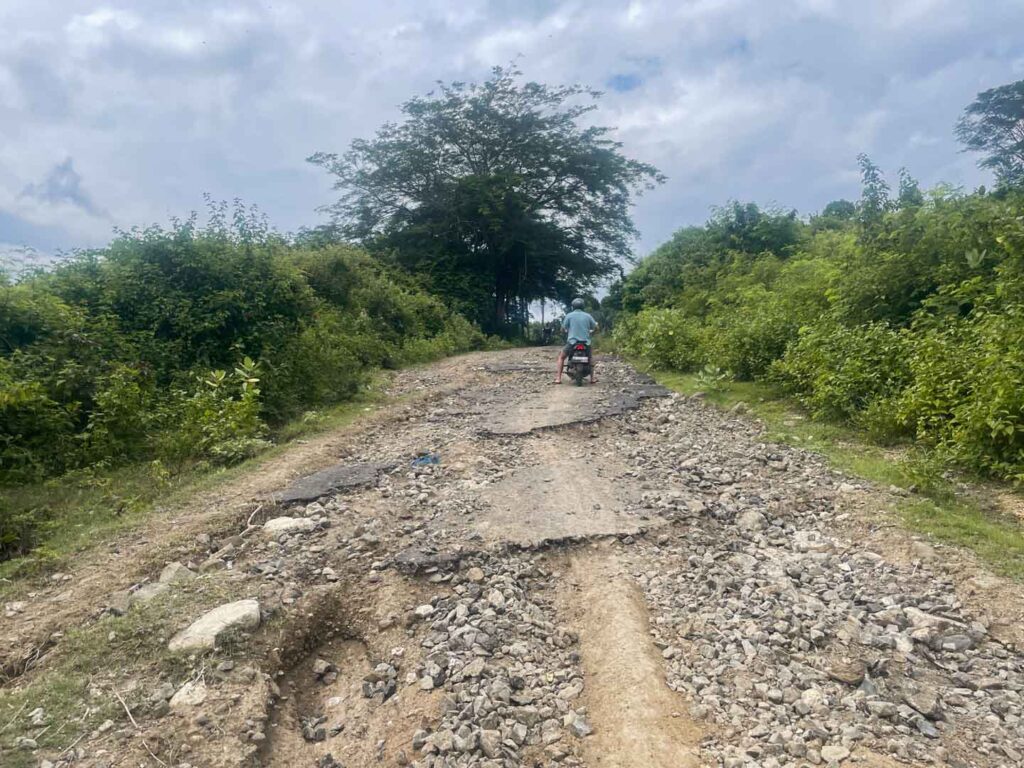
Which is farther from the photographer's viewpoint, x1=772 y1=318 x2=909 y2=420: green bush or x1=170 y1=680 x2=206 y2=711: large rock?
x1=772 y1=318 x2=909 y2=420: green bush

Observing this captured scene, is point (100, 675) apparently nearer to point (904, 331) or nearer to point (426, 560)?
point (426, 560)

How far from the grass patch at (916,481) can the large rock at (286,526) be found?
426 cm

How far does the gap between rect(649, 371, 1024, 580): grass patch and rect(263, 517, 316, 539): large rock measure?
14.0 feet

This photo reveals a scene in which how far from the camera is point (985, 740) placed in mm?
2598

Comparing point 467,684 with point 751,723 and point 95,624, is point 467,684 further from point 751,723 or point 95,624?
point 95,624

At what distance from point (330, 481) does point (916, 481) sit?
15.9ft

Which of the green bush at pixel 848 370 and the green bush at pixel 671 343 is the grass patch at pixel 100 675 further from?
the green bush at pixel 671 343

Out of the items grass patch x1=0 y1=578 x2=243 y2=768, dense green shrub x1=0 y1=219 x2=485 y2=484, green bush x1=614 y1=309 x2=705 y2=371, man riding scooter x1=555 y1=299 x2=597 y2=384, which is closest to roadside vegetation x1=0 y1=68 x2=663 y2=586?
dense green shrub x1=0 y1=219 x2=485 y2=484

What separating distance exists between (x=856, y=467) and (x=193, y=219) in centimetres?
982

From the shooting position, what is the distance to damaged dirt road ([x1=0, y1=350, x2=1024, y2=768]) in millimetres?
2729

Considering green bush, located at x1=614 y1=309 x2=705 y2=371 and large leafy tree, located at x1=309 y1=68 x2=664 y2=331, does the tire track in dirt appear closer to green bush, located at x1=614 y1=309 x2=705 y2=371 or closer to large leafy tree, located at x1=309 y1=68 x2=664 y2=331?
A: green bush, located at x1=614 y1=309 x2=705 y2=371

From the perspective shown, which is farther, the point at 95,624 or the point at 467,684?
the point at 95,624

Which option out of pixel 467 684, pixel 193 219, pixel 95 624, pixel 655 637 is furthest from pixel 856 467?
pixel 193 219

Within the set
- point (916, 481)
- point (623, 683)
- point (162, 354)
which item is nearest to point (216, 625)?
point (623, 683)
